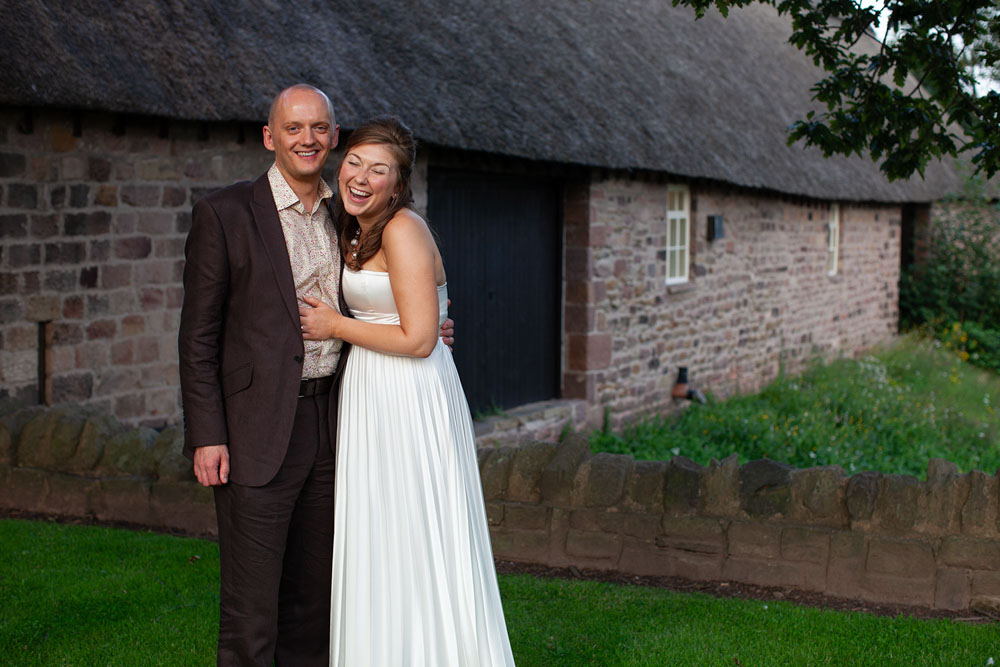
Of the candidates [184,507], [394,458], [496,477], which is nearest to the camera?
[394,458]

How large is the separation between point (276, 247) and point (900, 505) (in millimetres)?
3191

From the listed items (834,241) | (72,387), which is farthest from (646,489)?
(834,241)

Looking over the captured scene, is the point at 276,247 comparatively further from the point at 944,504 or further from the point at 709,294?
the point at 709,294

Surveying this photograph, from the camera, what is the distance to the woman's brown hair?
10.7 feet

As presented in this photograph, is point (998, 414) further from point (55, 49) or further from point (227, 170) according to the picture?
point (55, 49)

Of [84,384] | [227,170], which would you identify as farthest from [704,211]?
[84,384]

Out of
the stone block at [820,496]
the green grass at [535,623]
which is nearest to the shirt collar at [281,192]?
the green grass at [535,623]

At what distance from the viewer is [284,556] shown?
11.2 feet

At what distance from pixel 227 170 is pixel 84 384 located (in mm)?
1667

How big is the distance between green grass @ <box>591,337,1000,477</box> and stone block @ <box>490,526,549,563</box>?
3347 mm

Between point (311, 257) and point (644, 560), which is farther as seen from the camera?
point (644, 560)

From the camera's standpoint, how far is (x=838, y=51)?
5.37 m

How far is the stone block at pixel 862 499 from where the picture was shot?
4.94 metres

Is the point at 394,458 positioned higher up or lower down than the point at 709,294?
Result: lower down
